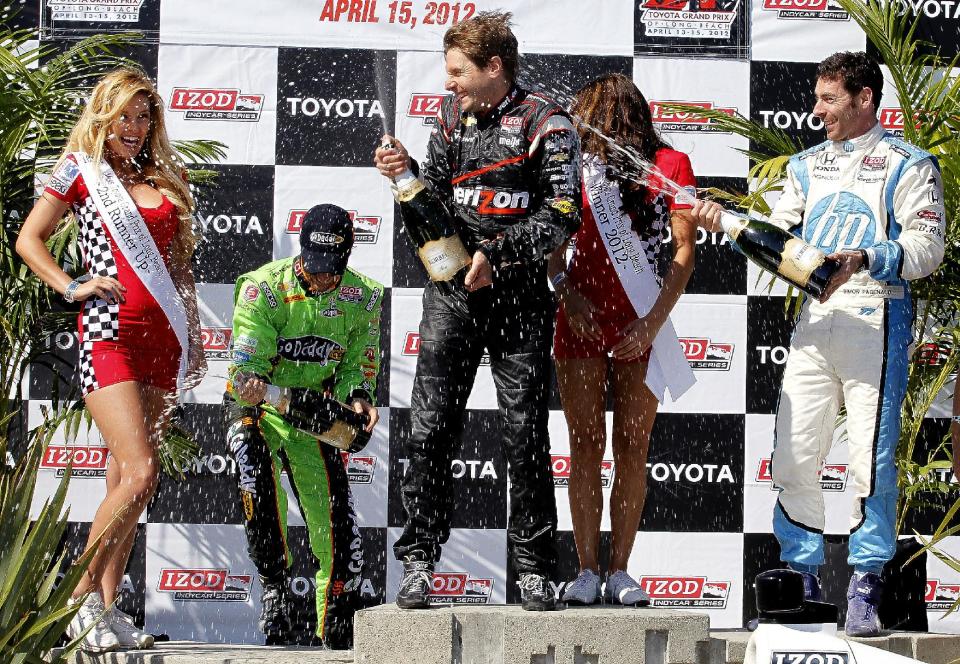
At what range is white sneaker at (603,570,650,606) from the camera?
362 centimetres

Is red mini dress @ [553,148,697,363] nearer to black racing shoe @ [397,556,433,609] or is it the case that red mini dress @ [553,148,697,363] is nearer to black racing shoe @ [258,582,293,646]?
black racing shoe @ [397,556,433,609]

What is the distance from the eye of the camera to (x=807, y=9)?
5090 mm

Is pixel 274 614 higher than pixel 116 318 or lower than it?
lower

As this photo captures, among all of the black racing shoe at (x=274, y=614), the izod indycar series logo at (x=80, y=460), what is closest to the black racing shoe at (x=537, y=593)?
the black racing shoe at (x=274, y=614)

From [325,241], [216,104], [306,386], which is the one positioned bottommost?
[306,386]

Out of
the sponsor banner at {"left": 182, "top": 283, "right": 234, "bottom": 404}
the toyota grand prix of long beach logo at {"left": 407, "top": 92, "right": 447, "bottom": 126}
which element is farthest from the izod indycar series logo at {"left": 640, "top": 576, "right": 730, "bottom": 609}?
the toyota grand prix of long beach logo at {"left": 407, "top": 92, "right": 447, "bottom": 126}

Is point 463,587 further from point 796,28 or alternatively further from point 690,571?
point 796,28

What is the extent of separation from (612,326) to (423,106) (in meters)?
1.65

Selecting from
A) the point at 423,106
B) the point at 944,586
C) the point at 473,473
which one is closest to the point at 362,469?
the point at 473,473

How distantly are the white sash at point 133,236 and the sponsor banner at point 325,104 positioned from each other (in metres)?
1.42

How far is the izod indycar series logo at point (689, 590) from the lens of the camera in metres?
5.05

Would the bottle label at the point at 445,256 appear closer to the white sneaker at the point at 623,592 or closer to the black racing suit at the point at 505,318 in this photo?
the black racing suit at the point at 505,318

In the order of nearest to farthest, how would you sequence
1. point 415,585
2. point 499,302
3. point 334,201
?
point 415,585, point 499,302, point 334,201

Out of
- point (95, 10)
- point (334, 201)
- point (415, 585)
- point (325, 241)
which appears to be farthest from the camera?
point (334, 201)
